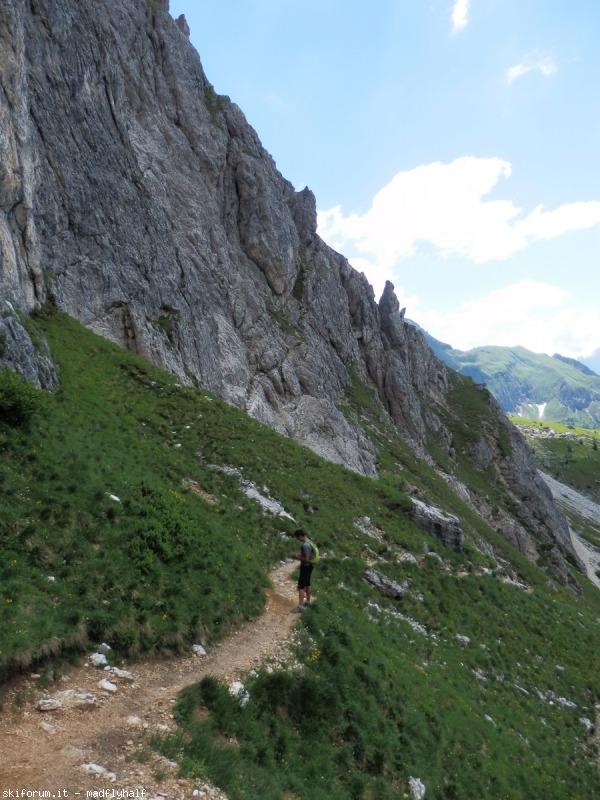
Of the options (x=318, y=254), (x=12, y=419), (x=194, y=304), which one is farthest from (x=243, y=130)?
(x=12, y=419)

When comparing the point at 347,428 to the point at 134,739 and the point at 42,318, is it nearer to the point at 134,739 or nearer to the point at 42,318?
the point at 42,318

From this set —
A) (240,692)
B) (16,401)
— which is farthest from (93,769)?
(16,401)

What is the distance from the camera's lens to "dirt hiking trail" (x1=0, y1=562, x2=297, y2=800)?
7648 mm

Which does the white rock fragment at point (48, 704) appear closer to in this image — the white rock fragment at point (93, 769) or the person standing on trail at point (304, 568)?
the white rock fragment at point (93, 769)

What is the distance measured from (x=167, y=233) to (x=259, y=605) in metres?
46.0

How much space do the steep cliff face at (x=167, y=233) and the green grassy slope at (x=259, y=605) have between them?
7.39 meters

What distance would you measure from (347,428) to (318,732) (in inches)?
1832

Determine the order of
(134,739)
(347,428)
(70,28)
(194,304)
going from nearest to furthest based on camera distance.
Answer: (134,739) < (70,28) < (194,304) < (347,428)

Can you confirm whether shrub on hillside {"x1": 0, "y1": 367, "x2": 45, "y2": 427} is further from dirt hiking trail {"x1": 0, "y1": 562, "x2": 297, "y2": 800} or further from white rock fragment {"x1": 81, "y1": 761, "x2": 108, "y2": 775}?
white rock fragment {"x1": 81, "y1": 761, "x2": 108, "y2": 775}

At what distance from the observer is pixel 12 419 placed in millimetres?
17203

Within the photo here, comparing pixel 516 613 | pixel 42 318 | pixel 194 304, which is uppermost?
pixel 194 304

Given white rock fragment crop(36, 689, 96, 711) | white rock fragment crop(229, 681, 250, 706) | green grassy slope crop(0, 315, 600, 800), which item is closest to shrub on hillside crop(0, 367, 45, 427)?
green grassy slope crop(0, 315, 600, 800)

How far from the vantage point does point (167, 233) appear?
51906 mm

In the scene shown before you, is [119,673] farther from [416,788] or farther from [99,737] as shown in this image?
[416,788]
